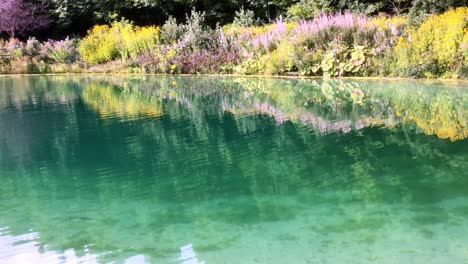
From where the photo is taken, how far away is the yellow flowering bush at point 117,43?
23156 mm

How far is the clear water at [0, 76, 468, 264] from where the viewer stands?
4.32 meters

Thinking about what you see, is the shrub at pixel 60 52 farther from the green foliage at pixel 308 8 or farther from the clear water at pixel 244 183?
the clear water at pixel 244 183

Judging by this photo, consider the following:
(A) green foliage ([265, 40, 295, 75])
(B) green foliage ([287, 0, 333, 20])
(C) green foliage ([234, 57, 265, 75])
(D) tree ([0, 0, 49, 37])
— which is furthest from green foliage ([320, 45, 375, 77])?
(D) tree ([0, 0, 49, 37])

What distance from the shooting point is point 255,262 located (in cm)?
403

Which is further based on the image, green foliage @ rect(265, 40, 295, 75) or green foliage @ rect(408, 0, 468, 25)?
green foliage @ rect(408, 0, 468, 25)

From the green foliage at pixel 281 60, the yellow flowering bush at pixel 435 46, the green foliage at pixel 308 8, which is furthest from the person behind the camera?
the green foliage at pixel 308 8

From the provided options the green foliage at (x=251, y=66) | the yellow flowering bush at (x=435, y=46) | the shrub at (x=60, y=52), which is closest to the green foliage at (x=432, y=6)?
the yellow flowering bush at (x=435, y=46)

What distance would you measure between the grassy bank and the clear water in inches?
96.8

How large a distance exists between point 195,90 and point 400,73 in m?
5.90

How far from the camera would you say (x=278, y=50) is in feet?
58.5

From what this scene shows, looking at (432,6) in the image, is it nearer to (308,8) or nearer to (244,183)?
(308,8)

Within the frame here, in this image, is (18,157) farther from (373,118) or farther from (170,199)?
(373,118)

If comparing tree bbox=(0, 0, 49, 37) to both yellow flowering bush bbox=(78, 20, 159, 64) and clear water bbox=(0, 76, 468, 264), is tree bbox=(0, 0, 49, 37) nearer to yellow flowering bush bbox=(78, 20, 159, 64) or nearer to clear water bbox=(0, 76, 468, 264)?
yellow flowering bush bbox=(78, 20, 159, 64)

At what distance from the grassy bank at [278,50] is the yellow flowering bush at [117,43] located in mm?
45
